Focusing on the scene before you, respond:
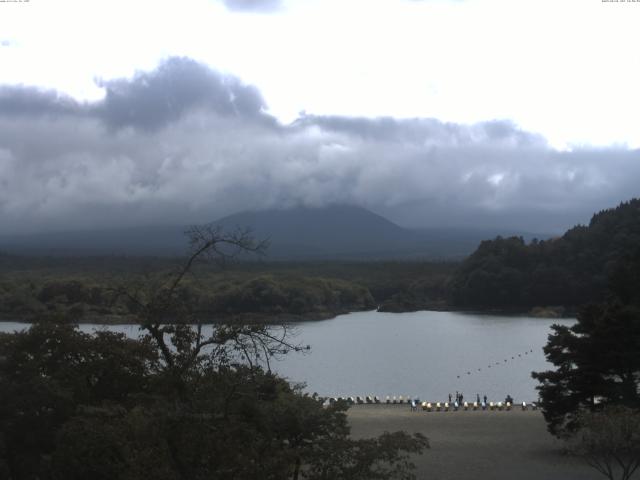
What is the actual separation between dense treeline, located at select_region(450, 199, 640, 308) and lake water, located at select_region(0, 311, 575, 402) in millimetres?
7032

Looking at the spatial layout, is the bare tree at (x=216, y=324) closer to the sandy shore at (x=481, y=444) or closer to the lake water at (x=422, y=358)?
the sandy shore at (x=481, y=444)

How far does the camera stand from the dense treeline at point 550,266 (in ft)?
229

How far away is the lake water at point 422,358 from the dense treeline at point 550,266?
7.03 meters

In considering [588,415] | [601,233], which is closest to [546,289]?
[601,233]

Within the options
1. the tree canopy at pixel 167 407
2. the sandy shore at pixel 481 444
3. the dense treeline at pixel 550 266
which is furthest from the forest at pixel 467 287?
the tree canopy at pixel 167 407

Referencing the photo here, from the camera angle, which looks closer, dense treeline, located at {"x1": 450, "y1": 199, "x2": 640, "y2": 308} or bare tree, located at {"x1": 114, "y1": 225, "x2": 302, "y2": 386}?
bare tree, located at {"x1": 114, "y1": 225, "x2": 302, "y2": 386}

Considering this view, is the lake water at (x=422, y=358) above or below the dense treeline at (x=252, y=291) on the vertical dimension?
below

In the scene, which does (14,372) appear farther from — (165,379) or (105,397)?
(165,379)

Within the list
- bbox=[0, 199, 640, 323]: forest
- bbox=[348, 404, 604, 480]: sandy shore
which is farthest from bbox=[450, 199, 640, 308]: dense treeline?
bbox=[348, 404, 604, 480]: sandy shore

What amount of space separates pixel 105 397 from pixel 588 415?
26.0 ft

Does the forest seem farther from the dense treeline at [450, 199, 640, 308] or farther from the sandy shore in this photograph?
the sandy shore

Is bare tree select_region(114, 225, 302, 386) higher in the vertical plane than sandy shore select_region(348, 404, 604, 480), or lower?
higher

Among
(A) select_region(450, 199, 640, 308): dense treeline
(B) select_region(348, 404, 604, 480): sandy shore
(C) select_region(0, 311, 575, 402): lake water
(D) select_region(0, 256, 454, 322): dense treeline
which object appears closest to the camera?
(B) select_region(348, 404, 604, 480): sandy shore

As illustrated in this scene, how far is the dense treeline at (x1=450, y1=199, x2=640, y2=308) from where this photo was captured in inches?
2744
